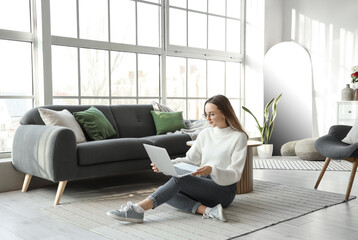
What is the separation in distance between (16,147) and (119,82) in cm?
174

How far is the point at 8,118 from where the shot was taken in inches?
165

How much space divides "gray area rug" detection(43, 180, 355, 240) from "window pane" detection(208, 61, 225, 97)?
9.56 feet

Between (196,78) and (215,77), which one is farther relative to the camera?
(215,77)

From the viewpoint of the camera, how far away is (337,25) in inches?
244

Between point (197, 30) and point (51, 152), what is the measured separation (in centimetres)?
361

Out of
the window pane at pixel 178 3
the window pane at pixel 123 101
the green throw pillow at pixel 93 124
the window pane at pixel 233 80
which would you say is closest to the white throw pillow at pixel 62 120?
the green throw pillow at pixel 93 124

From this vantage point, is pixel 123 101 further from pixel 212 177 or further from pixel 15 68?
pixel 212 177

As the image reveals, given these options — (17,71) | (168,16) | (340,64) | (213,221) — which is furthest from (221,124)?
(340,64)

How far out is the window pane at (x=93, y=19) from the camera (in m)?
4.77

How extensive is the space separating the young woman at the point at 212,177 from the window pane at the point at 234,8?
4.16m

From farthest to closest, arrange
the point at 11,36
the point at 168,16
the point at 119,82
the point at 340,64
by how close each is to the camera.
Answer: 1. the point at 340,64
2. the point at 168,16
3. the point at 119,82
4. the point at 11,36

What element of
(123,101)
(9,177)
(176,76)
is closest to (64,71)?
(123,101)

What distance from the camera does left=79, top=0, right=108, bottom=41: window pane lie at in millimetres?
4770

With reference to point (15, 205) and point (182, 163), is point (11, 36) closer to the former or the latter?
point (15, 205)
